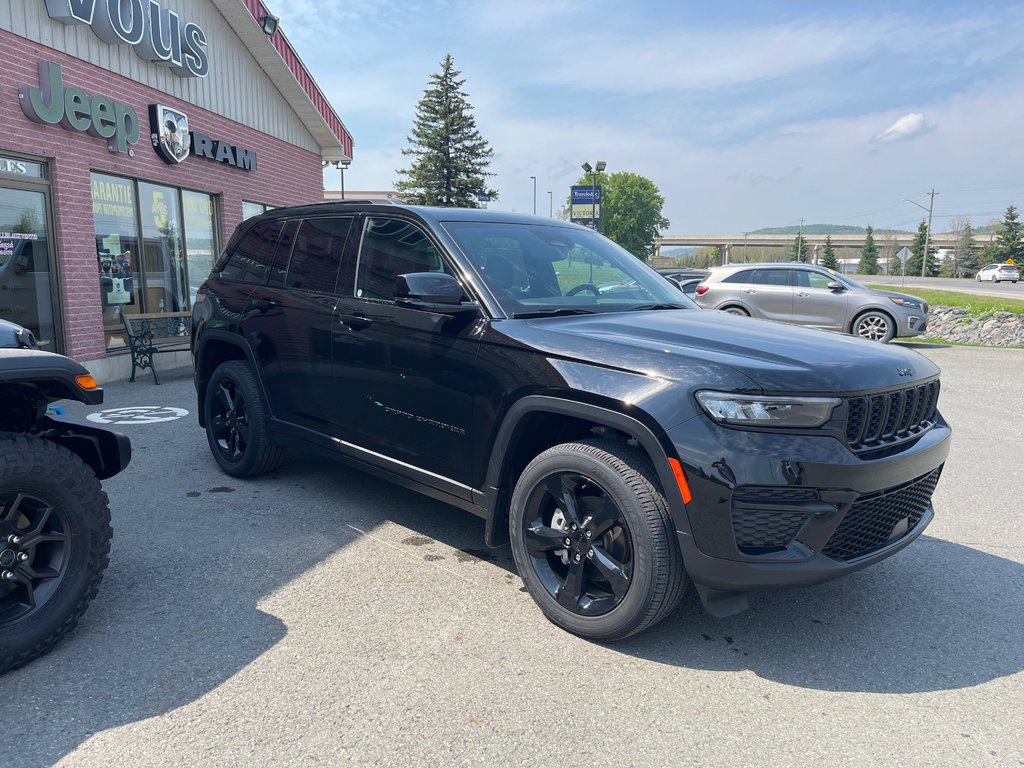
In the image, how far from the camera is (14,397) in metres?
3.06

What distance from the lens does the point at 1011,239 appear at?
249 feet

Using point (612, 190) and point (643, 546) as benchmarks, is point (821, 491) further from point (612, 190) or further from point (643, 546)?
point (612, 190)

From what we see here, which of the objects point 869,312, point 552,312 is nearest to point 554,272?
point 552,312

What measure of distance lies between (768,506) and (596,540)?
2.38 feet

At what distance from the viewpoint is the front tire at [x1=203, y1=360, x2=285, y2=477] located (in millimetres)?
5027

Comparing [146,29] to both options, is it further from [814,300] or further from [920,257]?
[920,257]

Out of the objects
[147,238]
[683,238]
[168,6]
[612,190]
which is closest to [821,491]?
[147,238]

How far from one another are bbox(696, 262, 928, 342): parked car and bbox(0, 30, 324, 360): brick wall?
986 cm

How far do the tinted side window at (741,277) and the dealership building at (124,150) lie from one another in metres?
9.20

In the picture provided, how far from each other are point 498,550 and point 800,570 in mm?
1842

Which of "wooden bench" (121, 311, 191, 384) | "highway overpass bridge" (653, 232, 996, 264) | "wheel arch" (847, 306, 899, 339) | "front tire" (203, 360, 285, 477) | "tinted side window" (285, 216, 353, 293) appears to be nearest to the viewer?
"tinted side window" (285, 216, 353, 293)

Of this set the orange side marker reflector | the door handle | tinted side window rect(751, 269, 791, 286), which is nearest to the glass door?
the door handle

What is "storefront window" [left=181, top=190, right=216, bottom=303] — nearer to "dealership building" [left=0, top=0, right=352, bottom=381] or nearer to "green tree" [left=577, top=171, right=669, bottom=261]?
"dealership building" [left=0, top=0, right=352, bottom=381]

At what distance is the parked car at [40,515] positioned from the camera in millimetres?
2809
